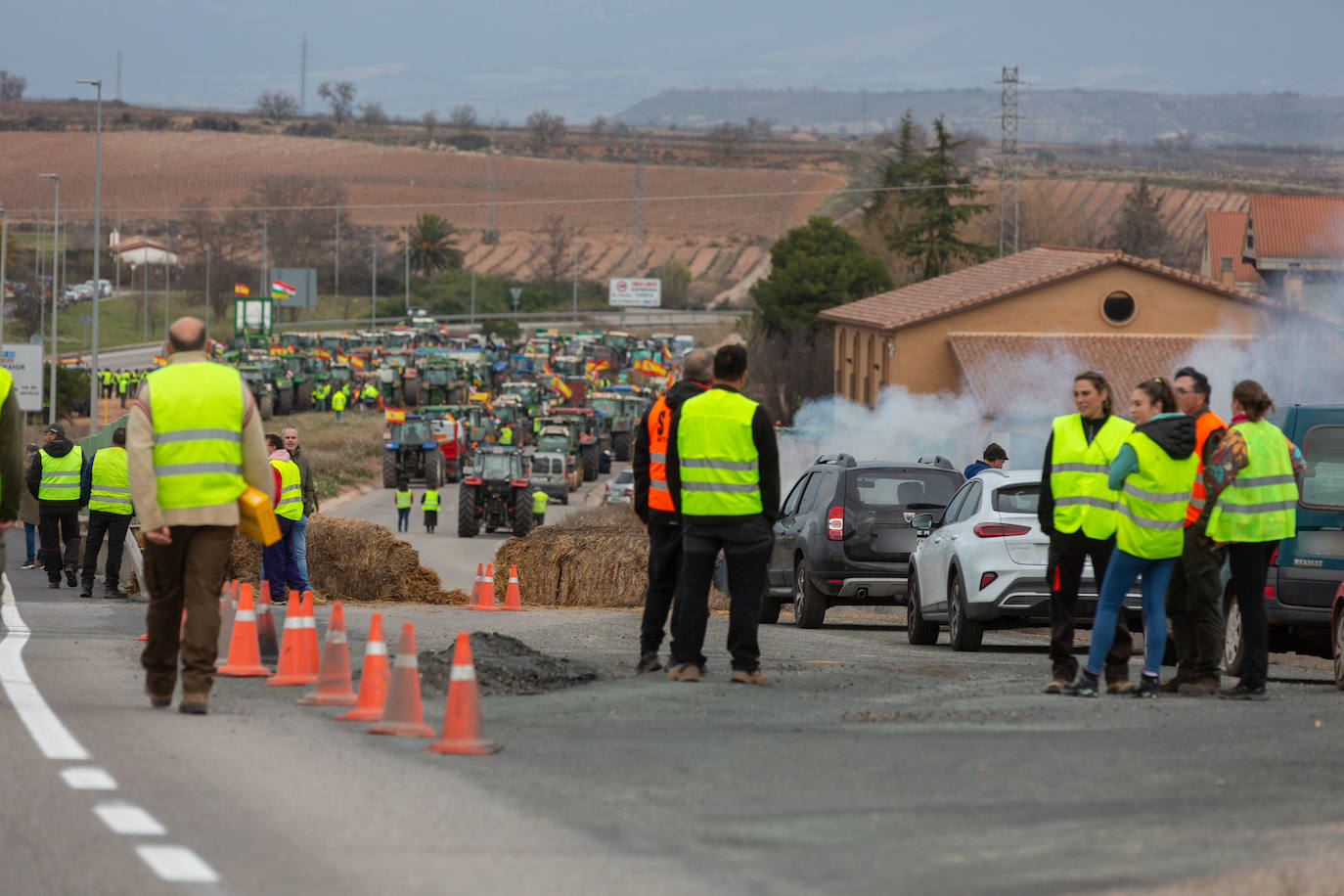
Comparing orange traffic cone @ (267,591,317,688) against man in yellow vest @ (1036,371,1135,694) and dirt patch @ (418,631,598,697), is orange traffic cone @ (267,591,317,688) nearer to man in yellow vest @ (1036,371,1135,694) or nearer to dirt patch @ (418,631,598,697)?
dirt patch @ (418,631,598,697)

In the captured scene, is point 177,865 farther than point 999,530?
No

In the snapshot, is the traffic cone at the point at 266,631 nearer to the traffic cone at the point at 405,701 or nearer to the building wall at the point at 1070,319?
the traffic cone at the point at 405,701

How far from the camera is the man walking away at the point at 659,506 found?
1159cm

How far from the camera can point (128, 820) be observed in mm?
6824

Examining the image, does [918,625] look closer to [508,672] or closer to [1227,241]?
[508,672]

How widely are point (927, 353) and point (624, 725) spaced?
174 feet

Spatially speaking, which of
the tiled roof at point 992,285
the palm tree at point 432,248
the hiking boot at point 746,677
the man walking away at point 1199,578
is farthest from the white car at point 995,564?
the palm tree at point 432,248

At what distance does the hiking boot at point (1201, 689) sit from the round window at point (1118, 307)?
2023 inches

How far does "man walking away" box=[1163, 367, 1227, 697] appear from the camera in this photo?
36.7 feet

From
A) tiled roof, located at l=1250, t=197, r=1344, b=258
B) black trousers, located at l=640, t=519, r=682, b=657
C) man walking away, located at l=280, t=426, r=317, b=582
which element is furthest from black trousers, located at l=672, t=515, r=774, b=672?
tiled roof, located at l=1250, t=197, r=1344, b=258

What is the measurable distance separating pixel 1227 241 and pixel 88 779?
96.7 m

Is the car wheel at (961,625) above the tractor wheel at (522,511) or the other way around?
above

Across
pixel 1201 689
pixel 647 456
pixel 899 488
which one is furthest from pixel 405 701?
pixel 899 488

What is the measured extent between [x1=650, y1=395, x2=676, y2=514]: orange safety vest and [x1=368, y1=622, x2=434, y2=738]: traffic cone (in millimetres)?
2945
